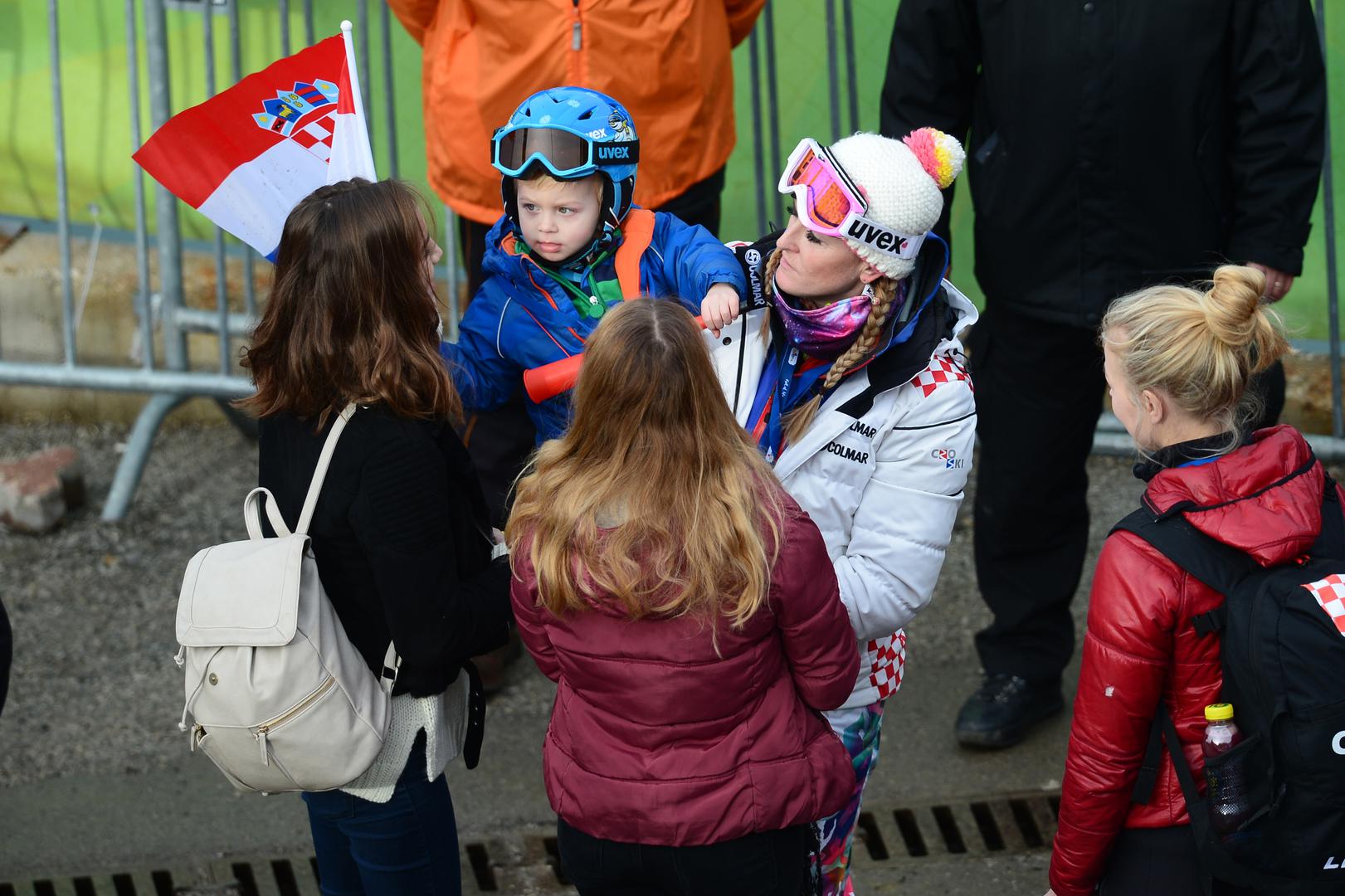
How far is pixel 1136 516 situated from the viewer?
234 centimetres

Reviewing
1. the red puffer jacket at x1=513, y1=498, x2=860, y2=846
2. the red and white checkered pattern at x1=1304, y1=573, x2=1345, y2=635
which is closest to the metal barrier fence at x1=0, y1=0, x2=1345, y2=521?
the red and white checkered pattern at x1=1304, y1=573, x2=1345, y2=635

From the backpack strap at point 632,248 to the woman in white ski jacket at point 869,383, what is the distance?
13.8 inches

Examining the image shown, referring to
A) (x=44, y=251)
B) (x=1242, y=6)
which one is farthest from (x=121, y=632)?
(x=1242, y=6)

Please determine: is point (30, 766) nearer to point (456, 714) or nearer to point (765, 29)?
point (456, 714)

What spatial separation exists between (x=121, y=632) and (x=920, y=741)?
90.7 inches

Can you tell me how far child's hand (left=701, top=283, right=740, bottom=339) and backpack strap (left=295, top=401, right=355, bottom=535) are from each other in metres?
0.61

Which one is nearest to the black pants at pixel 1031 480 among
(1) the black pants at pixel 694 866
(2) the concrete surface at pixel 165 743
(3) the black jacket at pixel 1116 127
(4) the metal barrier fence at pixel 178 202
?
(3) the black jacket at pixel 1116 127

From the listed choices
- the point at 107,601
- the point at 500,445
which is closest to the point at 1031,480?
the point at 500,445

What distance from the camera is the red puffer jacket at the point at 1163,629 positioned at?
225 centimetres

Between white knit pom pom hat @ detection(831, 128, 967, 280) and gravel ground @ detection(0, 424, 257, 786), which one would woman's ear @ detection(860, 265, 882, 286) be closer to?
white knit pom pom hat @ detection(831, 128, 967, 280)

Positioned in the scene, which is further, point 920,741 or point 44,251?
point 44,251

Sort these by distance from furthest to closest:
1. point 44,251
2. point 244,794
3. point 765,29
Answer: point 44,251, point 765,29, point 244,794

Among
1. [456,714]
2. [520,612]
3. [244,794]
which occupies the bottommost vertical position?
[244,794]

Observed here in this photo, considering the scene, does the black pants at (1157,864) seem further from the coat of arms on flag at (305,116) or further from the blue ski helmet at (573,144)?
the coat of arms on flag at (305,116)
